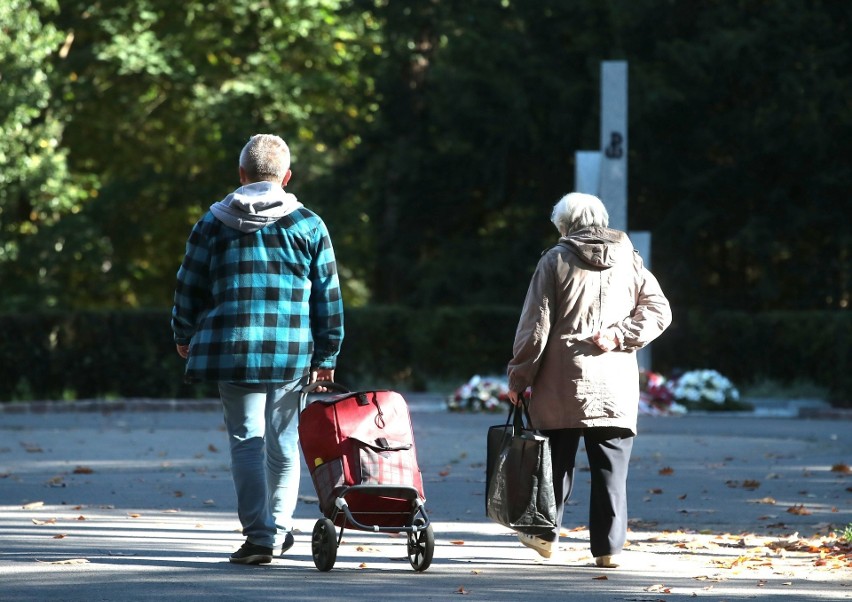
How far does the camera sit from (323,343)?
7.09 metres

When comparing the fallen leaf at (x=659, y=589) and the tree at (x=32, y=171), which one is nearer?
the fallen leaf at (x=659, y=589)

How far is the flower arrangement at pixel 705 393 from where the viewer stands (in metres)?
20.5

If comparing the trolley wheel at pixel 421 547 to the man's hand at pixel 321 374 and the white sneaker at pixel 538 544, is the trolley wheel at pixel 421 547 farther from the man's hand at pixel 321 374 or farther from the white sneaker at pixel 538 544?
the man's hand at pixel 321 374

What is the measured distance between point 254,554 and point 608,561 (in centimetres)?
163

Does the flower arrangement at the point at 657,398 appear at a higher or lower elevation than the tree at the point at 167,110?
lower

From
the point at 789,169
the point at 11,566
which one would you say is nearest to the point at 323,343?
the point at 11,566

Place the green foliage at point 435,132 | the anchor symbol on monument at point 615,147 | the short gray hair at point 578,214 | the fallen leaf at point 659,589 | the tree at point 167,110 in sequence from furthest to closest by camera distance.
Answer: the tree at point 167,110, the green foliage at point 435,132, the anchor symbol on monument at point 615,147, the short gray hair at point 578,214, the fallen leaf at point 659,589

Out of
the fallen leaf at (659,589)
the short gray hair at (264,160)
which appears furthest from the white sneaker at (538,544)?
the short gray hair at (264,160)

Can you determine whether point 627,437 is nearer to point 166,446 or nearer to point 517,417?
point 517,417

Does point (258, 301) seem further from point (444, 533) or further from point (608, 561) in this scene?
point (444, 533)

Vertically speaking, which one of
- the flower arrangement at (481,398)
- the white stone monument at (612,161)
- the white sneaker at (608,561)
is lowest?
the flower arrangement at (481,398)

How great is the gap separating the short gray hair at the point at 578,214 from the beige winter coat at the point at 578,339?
6 centimetres

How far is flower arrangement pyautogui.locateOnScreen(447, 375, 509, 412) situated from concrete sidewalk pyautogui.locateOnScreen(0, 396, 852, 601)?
4869mm

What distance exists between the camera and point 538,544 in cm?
732
